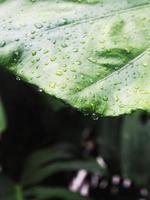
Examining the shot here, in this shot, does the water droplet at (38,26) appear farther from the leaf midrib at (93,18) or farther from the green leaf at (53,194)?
the green leaf at (53,194)

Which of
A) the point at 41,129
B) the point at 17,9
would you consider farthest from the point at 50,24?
the point at 41,129

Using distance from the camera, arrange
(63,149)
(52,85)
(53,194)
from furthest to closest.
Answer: (63,149) < (53,194) < (52,85)

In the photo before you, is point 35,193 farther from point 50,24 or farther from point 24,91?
point 50,24

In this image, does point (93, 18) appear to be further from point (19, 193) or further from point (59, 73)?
Answer: point (19, 193)

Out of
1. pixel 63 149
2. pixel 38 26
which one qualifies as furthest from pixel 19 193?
pixel 38 26

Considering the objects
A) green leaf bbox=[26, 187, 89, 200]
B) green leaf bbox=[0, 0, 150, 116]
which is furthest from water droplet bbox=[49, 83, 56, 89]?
green leaf bbox=[26, 187, 89, 200]

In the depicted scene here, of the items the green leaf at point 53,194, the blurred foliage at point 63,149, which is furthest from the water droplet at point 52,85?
the green leaf at point 53,194

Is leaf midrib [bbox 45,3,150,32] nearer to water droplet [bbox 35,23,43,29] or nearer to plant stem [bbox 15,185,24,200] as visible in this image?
water droplet [bbox 35,23,43,29]

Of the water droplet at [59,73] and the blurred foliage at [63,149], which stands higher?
the water droplet at [59,73]
